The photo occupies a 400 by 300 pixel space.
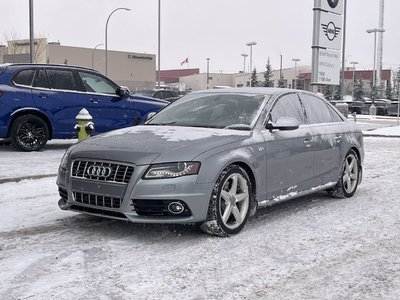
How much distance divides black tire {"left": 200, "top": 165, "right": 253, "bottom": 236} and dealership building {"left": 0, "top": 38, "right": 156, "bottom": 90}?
256 feet

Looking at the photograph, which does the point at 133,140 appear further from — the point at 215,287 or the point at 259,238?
the point at 215,287

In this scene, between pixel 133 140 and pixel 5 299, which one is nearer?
pixel 5 299

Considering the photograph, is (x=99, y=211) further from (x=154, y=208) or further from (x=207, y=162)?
(x=207, y=162)

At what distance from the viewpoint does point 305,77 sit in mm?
91188

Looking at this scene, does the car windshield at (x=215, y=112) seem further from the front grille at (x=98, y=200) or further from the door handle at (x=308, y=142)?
the front grille at (x=98, y=200)

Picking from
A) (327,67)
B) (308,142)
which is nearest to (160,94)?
(327,67)

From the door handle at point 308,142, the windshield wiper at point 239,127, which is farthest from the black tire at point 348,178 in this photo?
the windshield wiper at point 239,127

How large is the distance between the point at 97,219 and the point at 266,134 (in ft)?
6.51

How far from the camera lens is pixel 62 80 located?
10961 mm

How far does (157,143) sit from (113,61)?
92745 mm

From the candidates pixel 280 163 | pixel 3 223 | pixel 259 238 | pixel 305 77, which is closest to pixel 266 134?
pixel 280 163

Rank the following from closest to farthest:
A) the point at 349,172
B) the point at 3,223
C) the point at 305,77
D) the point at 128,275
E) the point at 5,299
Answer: the point at 5,299, the point at 128,275, the point at 3,223, the point at 349,172, the point at 305,77

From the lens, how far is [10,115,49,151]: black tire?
10.4 meters

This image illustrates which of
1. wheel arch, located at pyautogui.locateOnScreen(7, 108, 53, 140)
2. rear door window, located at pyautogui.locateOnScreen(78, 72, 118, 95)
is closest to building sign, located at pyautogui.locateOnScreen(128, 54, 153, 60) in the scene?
rear door window, located at pyautogui.locateOnScreen(78, 72, 118, 95)
